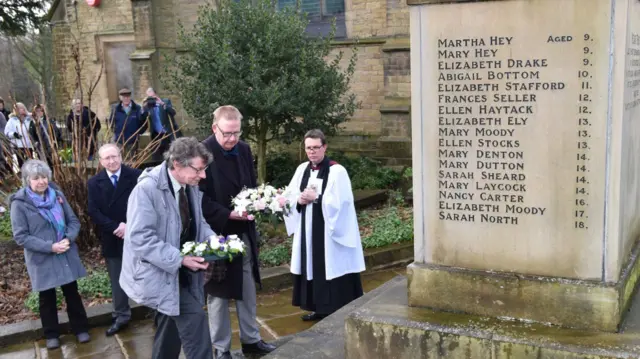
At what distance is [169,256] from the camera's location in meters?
4.09

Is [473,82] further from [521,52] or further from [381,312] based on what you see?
[381,312]

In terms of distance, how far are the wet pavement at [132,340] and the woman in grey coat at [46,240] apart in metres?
0.13

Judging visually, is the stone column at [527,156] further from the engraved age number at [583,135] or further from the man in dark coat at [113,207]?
the man in dark coat at [113,207]

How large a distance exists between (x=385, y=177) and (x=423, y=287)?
9.01 meters

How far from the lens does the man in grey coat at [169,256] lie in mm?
4098

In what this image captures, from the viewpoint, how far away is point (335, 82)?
10.8 metres

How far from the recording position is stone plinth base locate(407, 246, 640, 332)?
3.34 meters

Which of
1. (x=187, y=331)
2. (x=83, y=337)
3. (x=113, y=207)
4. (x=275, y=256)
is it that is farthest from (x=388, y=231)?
(x=187, y=331)

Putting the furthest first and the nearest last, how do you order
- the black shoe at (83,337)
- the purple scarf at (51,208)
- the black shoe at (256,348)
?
1. the black shoe at (83,337)
2. the purple scarf at (51,208)
3. the black shoe at (256,348)

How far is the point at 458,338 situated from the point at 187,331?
192 cm

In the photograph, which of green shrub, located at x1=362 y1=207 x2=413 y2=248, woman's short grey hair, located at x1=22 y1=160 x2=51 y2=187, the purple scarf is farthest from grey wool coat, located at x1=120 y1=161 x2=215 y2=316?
green shrub, located at x1=362 y1=207 x2=413 y2=248

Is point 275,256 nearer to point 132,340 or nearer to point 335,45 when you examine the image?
point 132,340

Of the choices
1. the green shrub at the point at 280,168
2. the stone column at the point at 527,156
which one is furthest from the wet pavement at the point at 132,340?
the green shrub at the point at 280,168

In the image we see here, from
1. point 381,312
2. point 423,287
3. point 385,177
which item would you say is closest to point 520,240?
point 423,287
